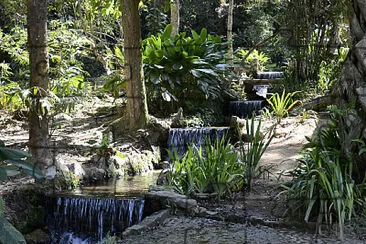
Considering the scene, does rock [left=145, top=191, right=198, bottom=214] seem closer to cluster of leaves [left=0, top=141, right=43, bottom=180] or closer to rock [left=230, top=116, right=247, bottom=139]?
cluster of leaves [left=0, top=141, right=43, bottom=180]

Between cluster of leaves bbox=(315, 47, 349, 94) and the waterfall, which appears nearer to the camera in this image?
cluster of leaves bbox=(315, 47, 349, 94)

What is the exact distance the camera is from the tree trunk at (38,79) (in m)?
2.81

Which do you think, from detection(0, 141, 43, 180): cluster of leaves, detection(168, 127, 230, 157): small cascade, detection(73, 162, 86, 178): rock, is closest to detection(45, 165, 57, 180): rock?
detection(73, 162, 86, 178): rock

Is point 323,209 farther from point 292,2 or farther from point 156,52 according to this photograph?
point 292,2

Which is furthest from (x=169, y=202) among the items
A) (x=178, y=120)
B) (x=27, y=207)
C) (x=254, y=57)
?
(x=254, y=57)

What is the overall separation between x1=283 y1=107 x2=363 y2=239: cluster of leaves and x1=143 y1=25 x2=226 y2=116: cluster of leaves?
9.25 ft

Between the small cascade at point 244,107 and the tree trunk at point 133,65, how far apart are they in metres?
1.52

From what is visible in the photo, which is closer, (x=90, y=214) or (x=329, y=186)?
(x=329, y=186)

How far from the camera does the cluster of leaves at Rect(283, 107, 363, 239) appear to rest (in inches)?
79.5

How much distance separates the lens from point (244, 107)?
5473 millimetres

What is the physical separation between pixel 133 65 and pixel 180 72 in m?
1.10

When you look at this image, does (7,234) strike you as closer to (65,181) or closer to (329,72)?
(65,181)

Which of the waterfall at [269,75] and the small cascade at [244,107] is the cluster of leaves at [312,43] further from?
the waterfall at [269,75]

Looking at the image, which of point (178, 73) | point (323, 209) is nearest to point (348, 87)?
point (323, 209)
